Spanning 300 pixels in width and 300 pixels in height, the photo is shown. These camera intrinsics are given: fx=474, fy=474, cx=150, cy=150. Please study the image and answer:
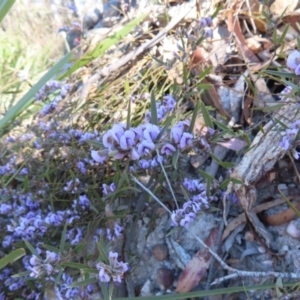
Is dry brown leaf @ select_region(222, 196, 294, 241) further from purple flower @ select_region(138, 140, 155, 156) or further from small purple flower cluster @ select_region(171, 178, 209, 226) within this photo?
purple flower @ select_region(138, 140, 155, 156)

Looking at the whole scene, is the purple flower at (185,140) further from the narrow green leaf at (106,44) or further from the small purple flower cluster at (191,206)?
the narrow green leaf at (106,44)

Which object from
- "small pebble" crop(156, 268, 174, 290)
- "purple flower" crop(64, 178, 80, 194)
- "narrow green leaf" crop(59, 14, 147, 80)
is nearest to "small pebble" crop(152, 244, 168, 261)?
"small pebble" crop(156, 268, 174, 290)

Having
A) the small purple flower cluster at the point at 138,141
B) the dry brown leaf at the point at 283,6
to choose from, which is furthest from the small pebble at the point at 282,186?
the dry brown leaf at the point at 283,6

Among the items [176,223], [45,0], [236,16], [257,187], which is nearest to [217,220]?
[257,187]

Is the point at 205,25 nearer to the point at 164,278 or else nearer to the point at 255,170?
the point at 255,170

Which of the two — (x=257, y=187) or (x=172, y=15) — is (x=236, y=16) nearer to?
(x=172, y=15)

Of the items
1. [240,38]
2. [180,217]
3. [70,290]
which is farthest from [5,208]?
[240,38]
